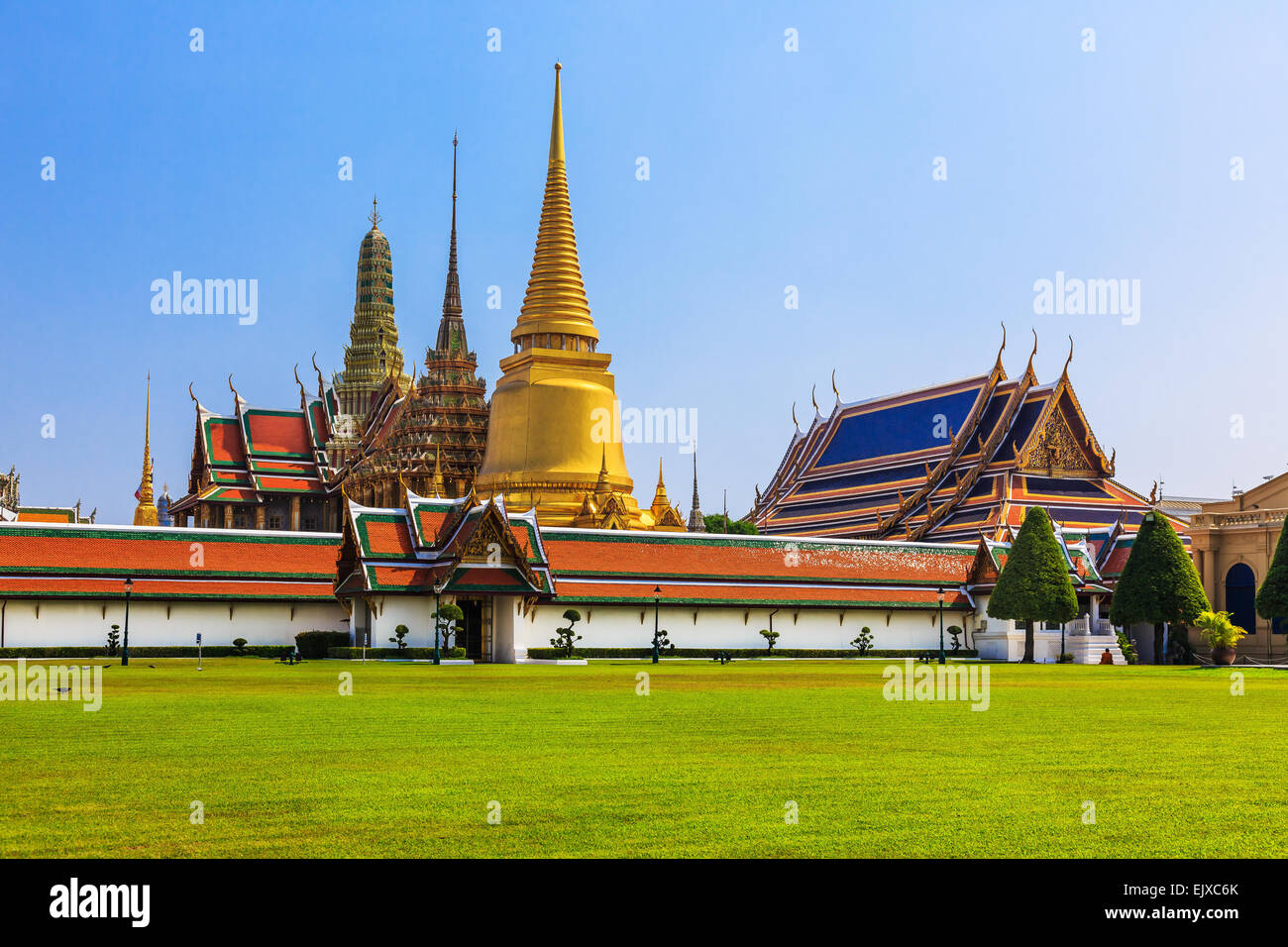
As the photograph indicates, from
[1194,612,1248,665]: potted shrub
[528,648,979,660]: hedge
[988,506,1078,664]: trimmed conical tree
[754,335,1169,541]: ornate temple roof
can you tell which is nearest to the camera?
[528,648,979,660]: hedge

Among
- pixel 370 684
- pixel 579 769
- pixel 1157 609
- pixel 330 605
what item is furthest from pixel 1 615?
pixel 1157 609

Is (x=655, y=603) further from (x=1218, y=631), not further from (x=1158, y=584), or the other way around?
(x=1218, y=631)

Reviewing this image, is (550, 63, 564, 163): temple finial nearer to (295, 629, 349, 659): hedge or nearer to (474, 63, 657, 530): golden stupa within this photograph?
(474, 63, 657, 530): golden stupa

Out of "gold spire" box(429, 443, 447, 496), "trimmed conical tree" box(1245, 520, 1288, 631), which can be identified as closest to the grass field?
"trimmed conical tree" box(1245, 520, 1288, 631)

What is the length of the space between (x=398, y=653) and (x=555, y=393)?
30467 millimetres

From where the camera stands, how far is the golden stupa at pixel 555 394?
72812 mm

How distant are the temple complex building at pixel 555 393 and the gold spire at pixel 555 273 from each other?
0.05 metres

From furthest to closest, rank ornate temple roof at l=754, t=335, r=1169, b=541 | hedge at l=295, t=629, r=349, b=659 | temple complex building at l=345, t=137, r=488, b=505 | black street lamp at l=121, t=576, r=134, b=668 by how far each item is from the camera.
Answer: temple complex building at l=345, t=137, r=488, b=505
ornate temple roof at l=754, t=335, r=1169, b=541
hedge at l=295, t=629, r=349, b=659
black street lamp at l=121, t=576, r=134, b=668

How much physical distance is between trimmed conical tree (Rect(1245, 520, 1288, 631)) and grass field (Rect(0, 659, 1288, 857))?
29897 mm

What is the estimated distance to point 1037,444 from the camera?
2876 inches

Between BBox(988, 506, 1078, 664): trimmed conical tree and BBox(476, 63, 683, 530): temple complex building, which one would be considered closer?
BBox(988, 506, 1078, 664): trimmed conical tree

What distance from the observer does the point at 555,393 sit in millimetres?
74250

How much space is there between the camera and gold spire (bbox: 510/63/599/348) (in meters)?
74.6

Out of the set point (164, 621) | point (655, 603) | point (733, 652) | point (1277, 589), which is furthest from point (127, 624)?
point (1277, 589)
